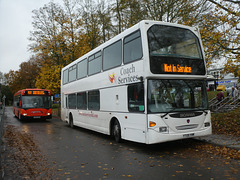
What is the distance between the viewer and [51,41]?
26266 mm

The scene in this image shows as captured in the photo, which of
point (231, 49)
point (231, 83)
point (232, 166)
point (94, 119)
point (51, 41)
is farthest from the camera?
point (231, 83)

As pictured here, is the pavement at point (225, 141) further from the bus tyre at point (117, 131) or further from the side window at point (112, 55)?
the side window at point (112, 55)

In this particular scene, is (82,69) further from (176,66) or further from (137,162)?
(137,162)

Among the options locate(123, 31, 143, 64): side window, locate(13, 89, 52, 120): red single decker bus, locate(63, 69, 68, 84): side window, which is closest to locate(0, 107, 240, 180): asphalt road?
locate(123, 31, 143, 64): side window

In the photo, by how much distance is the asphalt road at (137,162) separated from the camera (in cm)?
548

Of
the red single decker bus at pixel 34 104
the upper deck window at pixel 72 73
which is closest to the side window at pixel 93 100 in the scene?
the upper deck window at pixel 72 73

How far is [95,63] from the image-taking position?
11930 mm

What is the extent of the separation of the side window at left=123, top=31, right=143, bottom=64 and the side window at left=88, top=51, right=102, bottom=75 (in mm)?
2566

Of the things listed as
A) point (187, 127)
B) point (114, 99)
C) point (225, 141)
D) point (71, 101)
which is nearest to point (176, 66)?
point (187, 127)

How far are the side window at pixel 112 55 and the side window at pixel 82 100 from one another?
3.11 m

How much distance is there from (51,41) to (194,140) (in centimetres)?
2109

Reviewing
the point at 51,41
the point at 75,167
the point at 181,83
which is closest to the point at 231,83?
the point at 51,41

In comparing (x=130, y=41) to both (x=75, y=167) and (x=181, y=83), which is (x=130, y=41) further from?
(x=75, y=167)

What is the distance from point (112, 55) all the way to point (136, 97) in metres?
2.68
